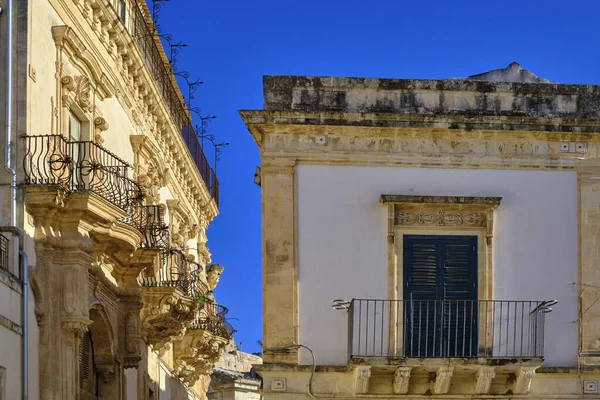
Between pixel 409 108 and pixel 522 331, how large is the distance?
10.8 feet

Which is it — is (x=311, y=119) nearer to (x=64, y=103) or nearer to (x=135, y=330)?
(x=64, y=103)

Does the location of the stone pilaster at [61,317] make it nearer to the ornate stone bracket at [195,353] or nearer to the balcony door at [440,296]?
the balcony door at [440,296]

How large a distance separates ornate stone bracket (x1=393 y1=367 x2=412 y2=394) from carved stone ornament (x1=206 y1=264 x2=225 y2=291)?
17301 mm

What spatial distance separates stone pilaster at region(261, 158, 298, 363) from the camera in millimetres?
20234

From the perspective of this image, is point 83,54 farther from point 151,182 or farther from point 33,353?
point 151,182

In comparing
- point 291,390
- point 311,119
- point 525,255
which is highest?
point 311,119

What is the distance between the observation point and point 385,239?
20625 millimetres

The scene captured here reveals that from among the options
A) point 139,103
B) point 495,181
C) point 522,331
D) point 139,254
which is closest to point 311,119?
point 495,181

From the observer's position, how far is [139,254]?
1002 inches

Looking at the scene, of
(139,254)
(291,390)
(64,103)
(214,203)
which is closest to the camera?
(291,390)

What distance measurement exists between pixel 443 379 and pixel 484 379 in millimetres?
533

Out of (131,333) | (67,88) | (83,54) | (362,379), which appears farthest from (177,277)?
(362,379)

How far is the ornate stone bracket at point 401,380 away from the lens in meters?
19.9

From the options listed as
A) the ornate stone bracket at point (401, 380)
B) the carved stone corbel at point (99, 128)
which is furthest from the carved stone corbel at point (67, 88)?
the ornate stone bracket at point (401, 380)
